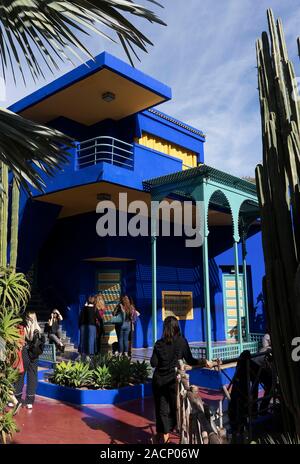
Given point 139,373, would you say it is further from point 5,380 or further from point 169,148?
point 169,148

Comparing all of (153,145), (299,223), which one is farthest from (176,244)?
(299,223)

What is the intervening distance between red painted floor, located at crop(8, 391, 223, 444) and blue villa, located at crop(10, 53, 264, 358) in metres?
2.90

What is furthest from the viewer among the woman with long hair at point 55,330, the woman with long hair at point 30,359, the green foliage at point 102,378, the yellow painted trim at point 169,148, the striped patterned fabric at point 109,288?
the yellow painted trim at point 169,148

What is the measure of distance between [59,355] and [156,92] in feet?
Answer: 24.2

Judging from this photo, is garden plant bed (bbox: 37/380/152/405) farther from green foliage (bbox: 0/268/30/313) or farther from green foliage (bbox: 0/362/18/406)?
green foliage (bbox: 0/268/30/313)

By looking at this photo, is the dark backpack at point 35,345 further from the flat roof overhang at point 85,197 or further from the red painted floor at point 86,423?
the flat roof overhang at point 85,197

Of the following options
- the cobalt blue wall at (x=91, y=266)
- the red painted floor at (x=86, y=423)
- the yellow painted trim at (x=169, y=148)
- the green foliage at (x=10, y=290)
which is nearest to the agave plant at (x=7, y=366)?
the green foliage at (x=10, y=290)

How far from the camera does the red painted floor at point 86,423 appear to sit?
17.4 feet

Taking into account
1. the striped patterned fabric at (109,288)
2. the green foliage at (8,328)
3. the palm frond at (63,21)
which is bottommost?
the green foliage at (8,328)

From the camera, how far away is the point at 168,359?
4906mm

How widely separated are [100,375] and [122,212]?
6344 mm

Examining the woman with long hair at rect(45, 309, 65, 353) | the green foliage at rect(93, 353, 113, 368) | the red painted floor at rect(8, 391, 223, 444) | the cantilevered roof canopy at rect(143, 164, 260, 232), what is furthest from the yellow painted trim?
the red painted floor at rect(8, 391, 223, 444)

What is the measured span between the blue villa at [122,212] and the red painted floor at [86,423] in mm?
2897

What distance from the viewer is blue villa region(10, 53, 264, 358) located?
10.2 metres
